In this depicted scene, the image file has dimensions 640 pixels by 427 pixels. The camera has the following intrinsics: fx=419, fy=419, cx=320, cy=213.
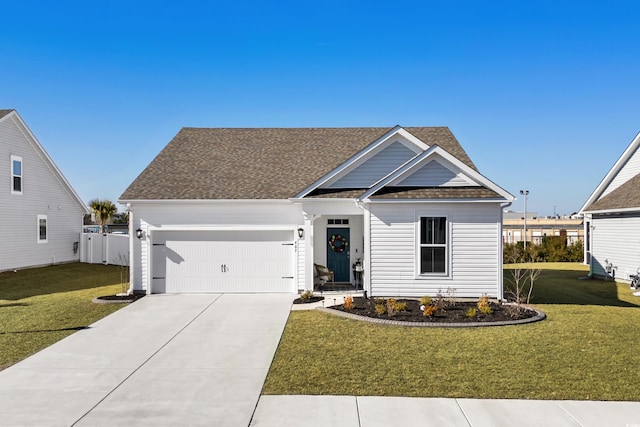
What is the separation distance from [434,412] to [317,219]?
10990 millimetres

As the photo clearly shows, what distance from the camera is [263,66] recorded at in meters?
19.4

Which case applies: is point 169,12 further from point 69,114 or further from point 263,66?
point 69,114

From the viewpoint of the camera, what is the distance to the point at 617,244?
19516mm

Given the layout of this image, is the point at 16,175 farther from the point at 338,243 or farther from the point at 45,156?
the point at 338,243

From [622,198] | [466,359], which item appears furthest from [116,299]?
[622,198]

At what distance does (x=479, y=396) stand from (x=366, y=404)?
5.78 feet

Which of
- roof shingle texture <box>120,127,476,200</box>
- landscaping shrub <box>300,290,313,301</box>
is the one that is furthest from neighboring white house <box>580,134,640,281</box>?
landscaping shrub <box>300,290,313,301</box>

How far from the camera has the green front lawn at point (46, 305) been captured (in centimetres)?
951

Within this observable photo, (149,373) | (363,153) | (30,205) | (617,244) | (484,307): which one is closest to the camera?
(149,373)

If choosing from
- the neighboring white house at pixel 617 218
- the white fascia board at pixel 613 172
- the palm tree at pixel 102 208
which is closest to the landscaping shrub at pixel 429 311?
the neighboring white house at pixel 617 218

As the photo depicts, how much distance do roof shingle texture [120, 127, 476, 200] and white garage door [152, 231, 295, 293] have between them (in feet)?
5.17

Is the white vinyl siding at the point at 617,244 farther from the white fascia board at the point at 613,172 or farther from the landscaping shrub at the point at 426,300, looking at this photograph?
the landscaping shrub at the point at 426,300

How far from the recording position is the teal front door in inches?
650

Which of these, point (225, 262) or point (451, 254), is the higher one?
point (451, 254)
